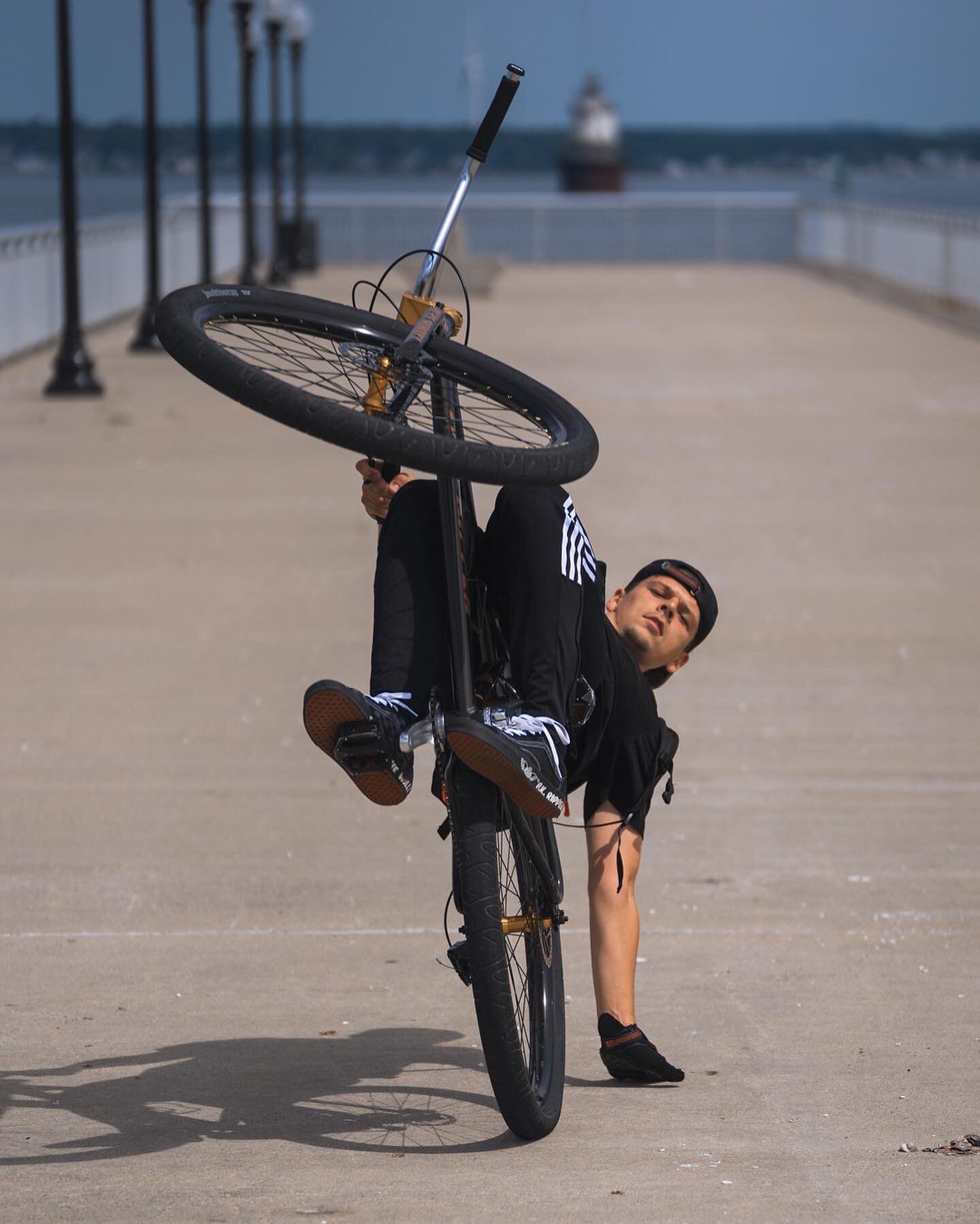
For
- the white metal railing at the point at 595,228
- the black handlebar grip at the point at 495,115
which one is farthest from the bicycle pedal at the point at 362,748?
the white metal railing at the point at 595,228

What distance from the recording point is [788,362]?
23547 mm

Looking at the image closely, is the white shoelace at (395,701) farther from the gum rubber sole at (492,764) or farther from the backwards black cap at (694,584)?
the backwards black cap at (694,584)

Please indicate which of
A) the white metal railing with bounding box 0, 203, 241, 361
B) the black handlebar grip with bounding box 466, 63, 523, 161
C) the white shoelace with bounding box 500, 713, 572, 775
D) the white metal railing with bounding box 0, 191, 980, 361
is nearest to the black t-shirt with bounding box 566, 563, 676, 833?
the white shoelace with bounding box 500, 713, 572, 775

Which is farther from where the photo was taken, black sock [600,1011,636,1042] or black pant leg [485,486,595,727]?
black sock [600,1011,636,1042]

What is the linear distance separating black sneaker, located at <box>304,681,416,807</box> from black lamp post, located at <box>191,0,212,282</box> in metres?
28.8

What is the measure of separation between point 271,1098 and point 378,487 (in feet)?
4.11

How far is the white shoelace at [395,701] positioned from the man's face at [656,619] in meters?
0.68

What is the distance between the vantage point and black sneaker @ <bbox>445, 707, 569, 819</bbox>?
153 inches

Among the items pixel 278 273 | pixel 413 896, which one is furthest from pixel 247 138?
pixel 413 896

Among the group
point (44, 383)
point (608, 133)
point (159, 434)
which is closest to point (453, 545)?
point (159, 434)

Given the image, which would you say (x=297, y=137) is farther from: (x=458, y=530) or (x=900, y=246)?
(x=458, y=530)

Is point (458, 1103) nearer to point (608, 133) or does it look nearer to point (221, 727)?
point (221, 727)

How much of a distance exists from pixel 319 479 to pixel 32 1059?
10.2m

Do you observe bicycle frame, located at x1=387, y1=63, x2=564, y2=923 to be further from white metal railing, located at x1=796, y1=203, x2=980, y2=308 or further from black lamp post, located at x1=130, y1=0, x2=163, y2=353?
white metal railing, located at x1=796, y1=203, x2=980, y2=308
